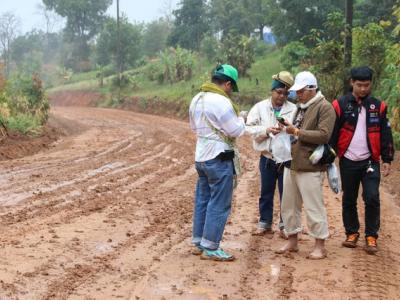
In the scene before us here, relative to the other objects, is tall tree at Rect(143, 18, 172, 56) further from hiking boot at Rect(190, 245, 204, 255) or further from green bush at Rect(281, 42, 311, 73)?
hiking boot at Rect(190, 245, 204, 255)

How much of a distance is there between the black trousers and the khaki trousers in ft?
1.45

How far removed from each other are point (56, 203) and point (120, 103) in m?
30.2

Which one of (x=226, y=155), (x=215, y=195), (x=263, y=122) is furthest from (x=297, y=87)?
(x=215, y=195)

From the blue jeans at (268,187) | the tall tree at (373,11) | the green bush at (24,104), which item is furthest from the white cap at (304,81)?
the tall tree at (373,11)

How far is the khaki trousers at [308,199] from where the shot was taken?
5781 millimetres

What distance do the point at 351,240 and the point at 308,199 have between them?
84 cm

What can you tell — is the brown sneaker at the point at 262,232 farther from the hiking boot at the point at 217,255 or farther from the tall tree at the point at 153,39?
the tall tree at the point at 153,39

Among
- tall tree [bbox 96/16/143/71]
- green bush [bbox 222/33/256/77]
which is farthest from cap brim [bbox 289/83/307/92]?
tall tree [bbox 96/16/143/71]

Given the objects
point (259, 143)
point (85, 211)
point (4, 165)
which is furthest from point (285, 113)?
point (4, 165)

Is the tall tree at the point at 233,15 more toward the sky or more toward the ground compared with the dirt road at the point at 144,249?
more toward the sky

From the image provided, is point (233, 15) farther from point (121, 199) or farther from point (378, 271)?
point (378, 271)

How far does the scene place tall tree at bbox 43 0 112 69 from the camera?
60531 mm

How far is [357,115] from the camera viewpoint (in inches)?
235

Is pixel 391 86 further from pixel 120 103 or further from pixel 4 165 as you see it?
pixel 120 103
